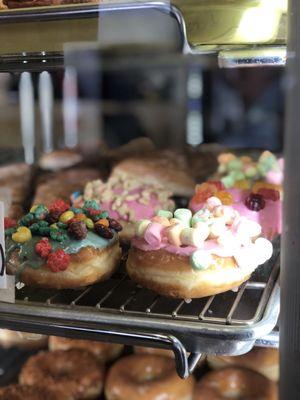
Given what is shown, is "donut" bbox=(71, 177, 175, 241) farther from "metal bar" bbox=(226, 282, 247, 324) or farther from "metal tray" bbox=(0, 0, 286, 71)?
"metal tray" bbox=(0, 0, 286, 71)

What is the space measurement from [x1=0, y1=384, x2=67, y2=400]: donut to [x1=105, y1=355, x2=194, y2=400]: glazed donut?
11 centimetres

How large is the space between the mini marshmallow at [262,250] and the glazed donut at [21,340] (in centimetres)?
65

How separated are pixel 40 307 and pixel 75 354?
1.78 ft

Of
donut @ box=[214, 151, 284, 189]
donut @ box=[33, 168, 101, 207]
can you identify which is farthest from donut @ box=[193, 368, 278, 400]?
donut @ box=[33, 168, 101, 207]

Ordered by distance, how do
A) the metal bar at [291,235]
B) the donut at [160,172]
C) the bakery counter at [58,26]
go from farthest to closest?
1. the donut at [160,172]
2. the bakery counter at [58,26]
3. the metal bar at [291,235]

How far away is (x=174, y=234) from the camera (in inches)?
40.4

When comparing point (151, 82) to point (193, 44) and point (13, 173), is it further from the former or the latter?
point (193, 44)

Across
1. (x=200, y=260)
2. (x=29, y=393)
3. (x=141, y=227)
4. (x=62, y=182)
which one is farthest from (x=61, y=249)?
(x=62, y=182)

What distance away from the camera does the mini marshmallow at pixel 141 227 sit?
108cm

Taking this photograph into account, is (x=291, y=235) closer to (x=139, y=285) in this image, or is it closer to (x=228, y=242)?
(x=228, y=242)

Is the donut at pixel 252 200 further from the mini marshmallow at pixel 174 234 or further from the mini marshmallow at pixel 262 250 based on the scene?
the mini marshmallow at pixel 174 234

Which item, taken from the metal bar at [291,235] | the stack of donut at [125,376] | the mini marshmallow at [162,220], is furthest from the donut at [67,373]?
the metal bar at [291,235]

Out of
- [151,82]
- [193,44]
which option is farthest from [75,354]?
[151,82]

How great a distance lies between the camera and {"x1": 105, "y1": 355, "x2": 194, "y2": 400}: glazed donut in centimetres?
129
